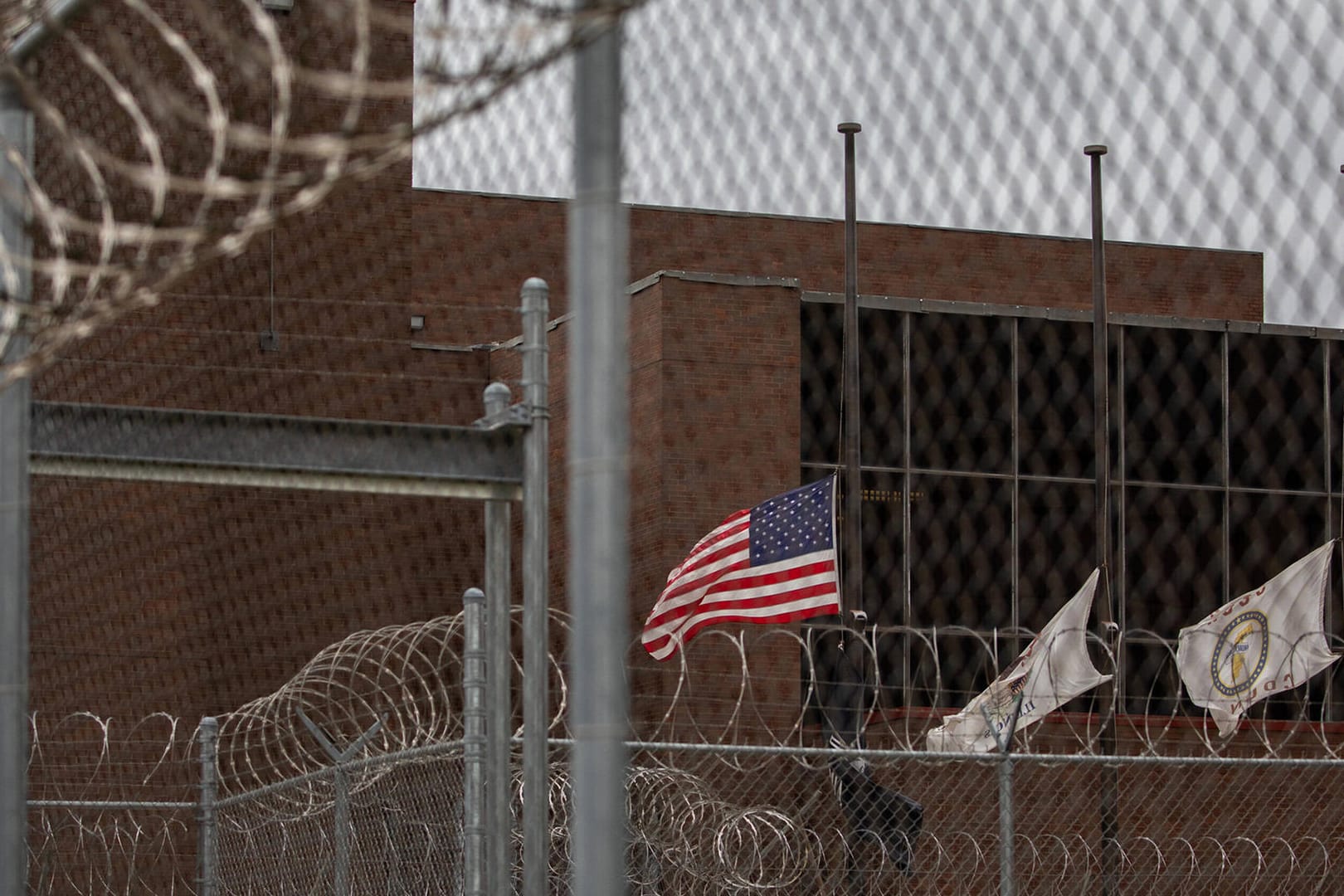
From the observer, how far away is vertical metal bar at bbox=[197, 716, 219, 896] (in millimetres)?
8711

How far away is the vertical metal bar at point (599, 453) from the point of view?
289 centimetres

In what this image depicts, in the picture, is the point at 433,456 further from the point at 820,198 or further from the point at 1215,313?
the point at 1215,313

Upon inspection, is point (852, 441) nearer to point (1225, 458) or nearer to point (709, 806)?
point (709, 806)

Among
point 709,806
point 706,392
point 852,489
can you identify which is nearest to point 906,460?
point 706,392

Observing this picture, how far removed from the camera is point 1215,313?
92.6 ft

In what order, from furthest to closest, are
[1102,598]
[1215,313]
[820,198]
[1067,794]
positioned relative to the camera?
[1215,313] < [1067,794] < [1102,598] < [820,198]

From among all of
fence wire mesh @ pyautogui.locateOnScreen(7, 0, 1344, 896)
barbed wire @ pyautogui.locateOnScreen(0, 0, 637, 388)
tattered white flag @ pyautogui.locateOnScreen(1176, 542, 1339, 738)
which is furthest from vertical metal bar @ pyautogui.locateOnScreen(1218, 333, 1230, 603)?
barbed wire @ pyautogui.locateOnScreen(0, 0, 637, 388)

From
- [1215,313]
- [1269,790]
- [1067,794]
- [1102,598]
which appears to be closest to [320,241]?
[1102,598]

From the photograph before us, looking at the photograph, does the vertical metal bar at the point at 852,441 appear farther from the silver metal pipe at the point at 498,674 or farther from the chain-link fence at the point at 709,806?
the silver metal pipe at the point at 498,674

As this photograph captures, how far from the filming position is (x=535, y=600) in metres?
5.25

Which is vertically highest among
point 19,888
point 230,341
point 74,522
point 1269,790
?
point 230,341

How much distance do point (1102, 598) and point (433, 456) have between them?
9.37 metres

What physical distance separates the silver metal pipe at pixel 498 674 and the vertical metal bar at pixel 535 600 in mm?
125

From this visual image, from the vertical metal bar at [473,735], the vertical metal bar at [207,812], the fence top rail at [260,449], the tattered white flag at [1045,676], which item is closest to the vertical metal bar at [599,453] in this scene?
the fence top rail at [260,449]
